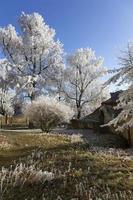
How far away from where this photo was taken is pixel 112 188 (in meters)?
12.5

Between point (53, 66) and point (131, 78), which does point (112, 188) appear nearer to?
point (131, 78)

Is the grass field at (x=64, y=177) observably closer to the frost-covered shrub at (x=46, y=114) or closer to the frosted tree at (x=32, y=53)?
the frost-covered shrub at (x=46, y=114)

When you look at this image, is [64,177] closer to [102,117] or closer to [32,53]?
[102,117]

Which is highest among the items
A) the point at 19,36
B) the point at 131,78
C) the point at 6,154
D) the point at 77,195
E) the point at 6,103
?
the point at 19,36

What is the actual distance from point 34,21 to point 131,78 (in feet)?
130

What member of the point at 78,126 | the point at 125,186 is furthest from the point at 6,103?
the point at 125,186

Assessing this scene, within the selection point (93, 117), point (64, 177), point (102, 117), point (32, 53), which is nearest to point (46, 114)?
point (102, 117)

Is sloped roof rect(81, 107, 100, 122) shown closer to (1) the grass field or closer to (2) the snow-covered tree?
(2) the snow-covered tree

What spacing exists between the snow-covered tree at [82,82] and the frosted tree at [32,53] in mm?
2504

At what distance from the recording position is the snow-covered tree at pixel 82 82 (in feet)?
180

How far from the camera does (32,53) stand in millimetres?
52188

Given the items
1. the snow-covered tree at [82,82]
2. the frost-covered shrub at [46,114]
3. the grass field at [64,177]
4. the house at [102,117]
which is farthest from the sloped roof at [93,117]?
the grass field at [64,177]

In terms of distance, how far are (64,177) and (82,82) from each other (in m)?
42.6

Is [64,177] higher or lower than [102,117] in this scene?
lower
